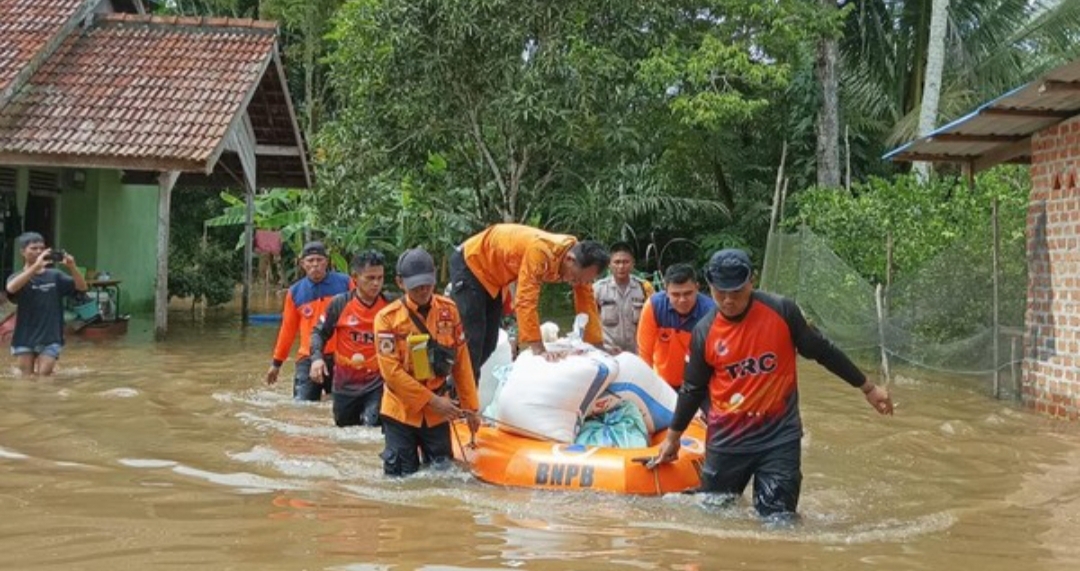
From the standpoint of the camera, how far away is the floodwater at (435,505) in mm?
5375

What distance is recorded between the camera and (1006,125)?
11.1 meters

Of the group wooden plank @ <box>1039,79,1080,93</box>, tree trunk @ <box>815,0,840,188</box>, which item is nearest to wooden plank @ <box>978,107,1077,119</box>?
wooden plank @ <box>1039,79,1080,93</box>

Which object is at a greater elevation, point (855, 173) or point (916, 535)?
point (855, 173)

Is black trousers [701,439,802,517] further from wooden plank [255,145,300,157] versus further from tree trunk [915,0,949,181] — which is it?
wooden plank [255,145,300,157]

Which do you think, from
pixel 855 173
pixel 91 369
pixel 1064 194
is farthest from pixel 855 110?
pixel 91 369

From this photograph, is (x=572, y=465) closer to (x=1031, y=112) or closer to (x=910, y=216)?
(x=1031, y=112)

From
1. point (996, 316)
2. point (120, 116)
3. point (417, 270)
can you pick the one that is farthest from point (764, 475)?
point (120, 116)

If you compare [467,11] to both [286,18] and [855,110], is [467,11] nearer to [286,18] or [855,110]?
[855,110]

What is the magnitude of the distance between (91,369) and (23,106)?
5212mm

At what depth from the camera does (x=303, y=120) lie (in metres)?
32.2

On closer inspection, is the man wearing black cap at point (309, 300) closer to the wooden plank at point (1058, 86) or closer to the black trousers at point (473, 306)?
the black trousers at point (473, 306)

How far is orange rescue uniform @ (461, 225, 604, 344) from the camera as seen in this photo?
796cm

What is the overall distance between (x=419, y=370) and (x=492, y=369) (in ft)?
6.13

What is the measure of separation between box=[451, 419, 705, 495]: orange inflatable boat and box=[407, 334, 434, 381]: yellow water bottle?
2.51 ft
